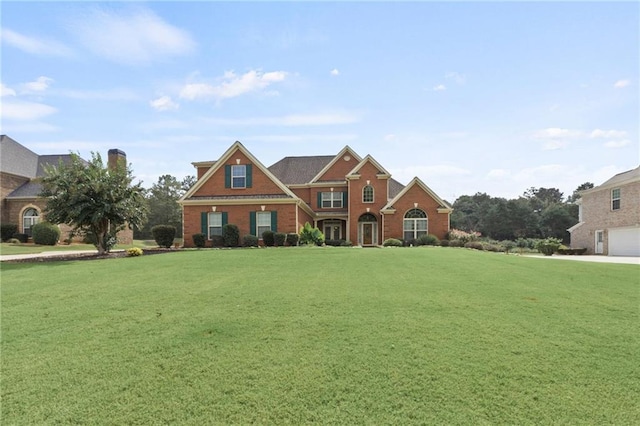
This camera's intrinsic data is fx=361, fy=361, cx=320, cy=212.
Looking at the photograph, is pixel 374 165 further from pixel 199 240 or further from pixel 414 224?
pixel 199 240

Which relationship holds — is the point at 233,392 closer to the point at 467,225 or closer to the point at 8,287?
the point at 8,287

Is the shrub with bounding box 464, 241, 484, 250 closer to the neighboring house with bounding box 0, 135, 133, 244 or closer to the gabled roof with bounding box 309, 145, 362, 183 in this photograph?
the gabled roof with bounding box 309, 145, 362, 183

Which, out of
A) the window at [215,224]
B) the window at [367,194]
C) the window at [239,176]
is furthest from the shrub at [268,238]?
the window at [367,194]

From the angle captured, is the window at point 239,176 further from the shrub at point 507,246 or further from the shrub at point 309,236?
the shrub at point 507,246

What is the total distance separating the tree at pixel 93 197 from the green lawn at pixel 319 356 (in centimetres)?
1120

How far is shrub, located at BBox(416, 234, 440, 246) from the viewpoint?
1067 inches

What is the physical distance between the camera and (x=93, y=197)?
60.4 ft

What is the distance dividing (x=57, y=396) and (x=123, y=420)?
0.91 m

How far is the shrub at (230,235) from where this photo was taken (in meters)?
24.4

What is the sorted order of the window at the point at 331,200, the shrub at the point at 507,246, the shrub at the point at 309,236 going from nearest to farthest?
1. the shrub at the point at 309,236
2. the shrub at the point at 507,246
3. the window at the point at 331,200

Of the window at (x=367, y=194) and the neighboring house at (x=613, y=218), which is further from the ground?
the window at (x=367, y=194)

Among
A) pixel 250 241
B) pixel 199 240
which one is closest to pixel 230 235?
pixel 250 241

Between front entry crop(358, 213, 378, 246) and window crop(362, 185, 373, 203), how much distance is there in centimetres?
123

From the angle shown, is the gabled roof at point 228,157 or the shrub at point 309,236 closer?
the shrub at point 309,236
